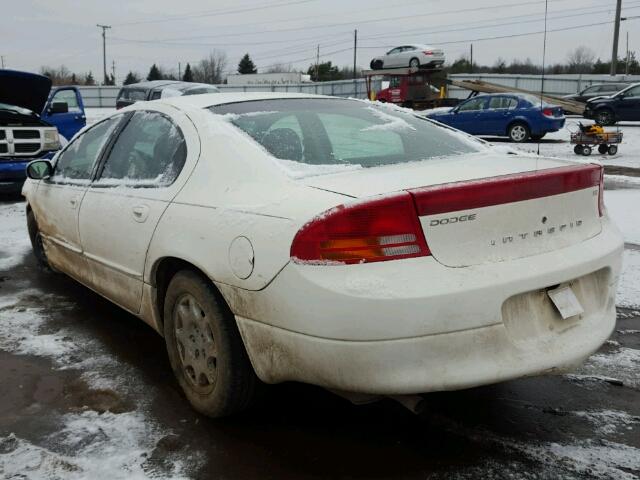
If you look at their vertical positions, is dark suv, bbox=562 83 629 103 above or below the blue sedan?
above

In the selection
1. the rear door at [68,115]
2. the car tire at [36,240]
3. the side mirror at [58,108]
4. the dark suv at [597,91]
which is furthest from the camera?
the dark suv at [597,91]

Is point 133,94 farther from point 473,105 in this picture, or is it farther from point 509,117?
point 509,117

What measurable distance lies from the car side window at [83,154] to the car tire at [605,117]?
64.0 ft

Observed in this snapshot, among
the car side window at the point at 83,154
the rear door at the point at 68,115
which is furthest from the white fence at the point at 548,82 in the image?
the car side window at the point at 83,154

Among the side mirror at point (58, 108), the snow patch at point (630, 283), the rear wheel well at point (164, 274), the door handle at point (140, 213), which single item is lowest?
the snow patch at point (630, 283)

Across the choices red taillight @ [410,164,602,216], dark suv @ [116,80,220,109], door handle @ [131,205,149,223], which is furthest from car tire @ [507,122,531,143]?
door handle @ [131,205,149,223]

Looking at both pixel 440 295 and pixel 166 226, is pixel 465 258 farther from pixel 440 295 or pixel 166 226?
pixel 166 226

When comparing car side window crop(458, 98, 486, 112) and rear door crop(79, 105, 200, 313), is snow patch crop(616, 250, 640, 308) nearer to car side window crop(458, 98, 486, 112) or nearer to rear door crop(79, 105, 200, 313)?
rear door crop(79, 105, 200, 313)

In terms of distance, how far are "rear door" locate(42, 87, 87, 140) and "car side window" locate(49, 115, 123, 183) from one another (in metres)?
7.67

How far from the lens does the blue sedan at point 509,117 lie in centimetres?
1683

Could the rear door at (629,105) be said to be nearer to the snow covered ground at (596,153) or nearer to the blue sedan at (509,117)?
the snow covered ground at (596,153)

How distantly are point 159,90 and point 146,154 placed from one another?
13731mm

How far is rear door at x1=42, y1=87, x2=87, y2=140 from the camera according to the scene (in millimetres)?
11656

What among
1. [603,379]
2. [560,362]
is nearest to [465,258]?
[560,362]
